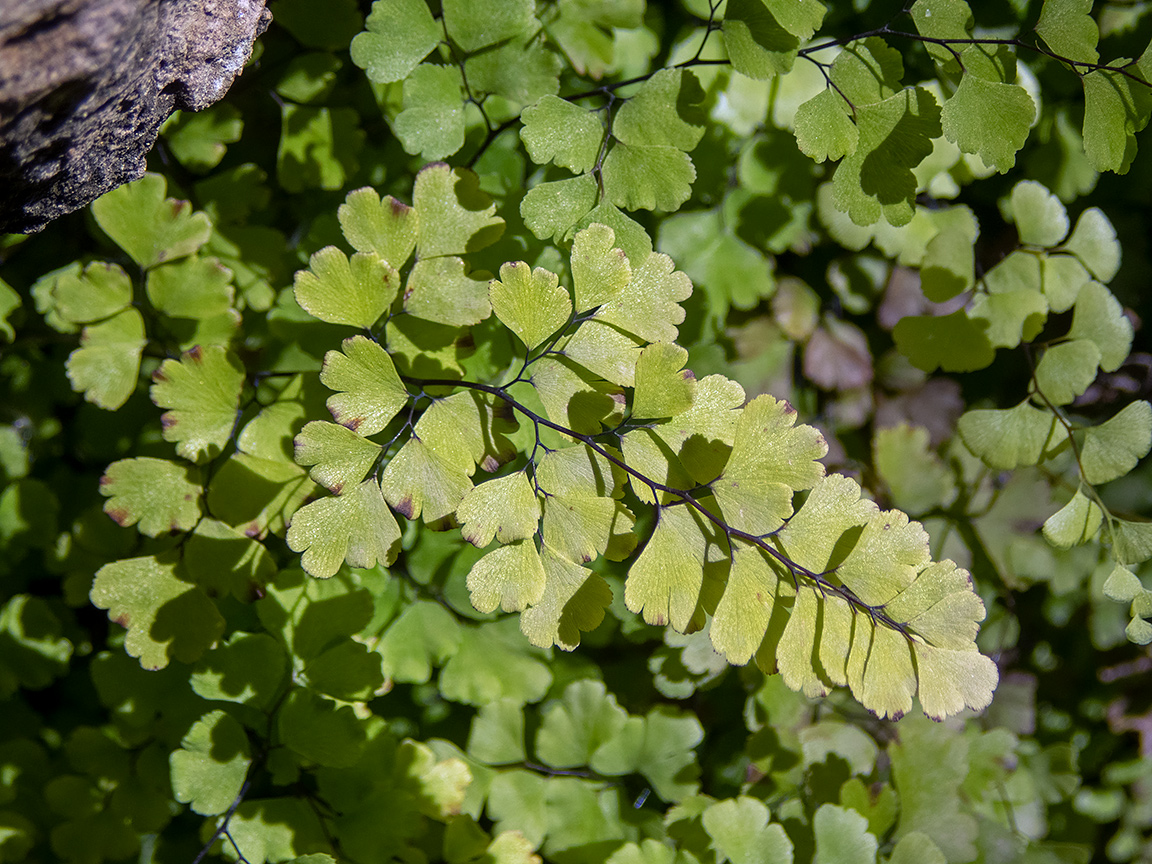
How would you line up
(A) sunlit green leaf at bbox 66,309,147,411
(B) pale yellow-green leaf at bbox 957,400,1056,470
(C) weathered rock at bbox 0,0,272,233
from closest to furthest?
1. (C) weathered rock at bbox 0,0,272,233
2. (A) sunlit green leaf at bbox 66,309,147,411
3. (B) pale yellow-green leaf at bbox 957,400,1056,470

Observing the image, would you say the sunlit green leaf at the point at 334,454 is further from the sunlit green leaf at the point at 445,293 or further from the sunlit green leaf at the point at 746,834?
the sunlit green leaf at the point at 746,834

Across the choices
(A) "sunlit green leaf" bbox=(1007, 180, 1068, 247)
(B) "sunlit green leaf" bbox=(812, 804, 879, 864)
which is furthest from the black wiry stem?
(A) "sunlit green leaf" bbox=(1007, 180, 1068, 247)

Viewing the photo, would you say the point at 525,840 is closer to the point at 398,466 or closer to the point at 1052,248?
the point at 398,466

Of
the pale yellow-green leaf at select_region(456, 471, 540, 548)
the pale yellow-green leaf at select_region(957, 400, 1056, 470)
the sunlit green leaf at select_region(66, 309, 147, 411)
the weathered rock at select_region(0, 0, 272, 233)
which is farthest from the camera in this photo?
the pale yellow-green leaf at select_region(957, 400, 1056, 470)

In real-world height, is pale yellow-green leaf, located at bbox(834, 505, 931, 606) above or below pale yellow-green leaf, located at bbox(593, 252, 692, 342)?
below

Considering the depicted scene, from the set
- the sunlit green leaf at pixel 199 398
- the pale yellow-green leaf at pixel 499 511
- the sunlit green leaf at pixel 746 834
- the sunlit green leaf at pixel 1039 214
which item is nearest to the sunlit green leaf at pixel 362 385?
the pale yellow-green leaf at pixel 499 511

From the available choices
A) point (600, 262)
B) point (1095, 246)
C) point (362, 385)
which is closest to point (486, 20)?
point (600, 262)

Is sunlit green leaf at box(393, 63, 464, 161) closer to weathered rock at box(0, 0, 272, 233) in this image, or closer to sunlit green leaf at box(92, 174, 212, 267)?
weathered rock at box(0, 0, 272, 233)
